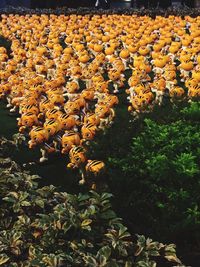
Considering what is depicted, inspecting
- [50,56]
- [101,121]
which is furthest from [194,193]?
[50,56]

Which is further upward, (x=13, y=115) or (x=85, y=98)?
(x=85, y=98)

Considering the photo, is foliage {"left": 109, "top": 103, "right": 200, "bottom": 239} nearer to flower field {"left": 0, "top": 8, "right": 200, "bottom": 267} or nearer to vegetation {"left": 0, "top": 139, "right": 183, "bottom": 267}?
flower field {"left": 0, "top": 8, "right": 200, "bottom": 267}

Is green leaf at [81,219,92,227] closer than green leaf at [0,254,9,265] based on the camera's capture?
No

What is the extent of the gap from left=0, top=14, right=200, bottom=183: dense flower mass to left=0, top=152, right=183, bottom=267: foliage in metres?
1.05

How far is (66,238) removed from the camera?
5.12 m

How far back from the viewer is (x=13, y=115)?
41.6 ft

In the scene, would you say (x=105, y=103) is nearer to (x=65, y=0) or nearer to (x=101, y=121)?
(x=101, y=121)

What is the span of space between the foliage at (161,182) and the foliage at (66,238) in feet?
2.07

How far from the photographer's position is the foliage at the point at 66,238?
4.62 meters

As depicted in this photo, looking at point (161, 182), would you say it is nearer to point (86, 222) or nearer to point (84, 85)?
point (86, 222)

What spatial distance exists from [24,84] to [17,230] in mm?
7884

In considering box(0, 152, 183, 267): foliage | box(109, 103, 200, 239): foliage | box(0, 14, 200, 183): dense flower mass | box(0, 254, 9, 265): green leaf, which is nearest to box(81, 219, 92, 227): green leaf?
box(0, 152, 183, 267): foliage

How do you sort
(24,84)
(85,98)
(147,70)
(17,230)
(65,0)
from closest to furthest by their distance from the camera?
1. (17,230)
2. (85,98)
3. (24,84)
4. (147,70)
5. (65,0)

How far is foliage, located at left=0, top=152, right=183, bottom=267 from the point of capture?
4625 millimetres
